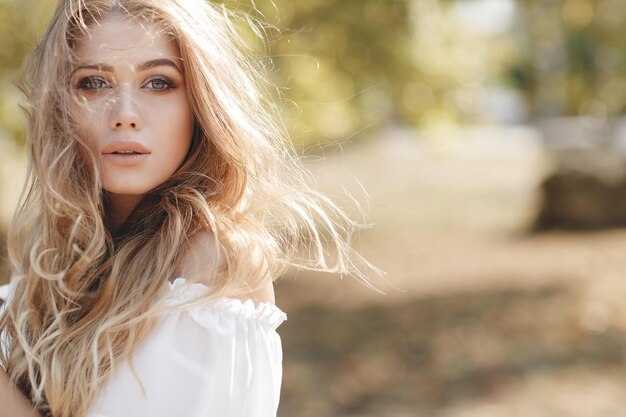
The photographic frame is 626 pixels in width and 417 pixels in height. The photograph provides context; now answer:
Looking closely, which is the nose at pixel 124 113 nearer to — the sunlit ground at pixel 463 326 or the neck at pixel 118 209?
the neck at pixel 118 209

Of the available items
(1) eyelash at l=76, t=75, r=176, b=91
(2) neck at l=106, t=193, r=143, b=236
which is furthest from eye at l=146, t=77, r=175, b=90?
(2) neck at l=106, t=193, r=143, b=236

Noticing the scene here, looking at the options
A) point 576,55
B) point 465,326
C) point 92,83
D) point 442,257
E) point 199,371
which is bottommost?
point 442,257

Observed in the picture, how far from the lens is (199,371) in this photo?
4.54ft

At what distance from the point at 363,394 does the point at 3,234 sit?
15.1ft

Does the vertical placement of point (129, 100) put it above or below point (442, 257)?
above

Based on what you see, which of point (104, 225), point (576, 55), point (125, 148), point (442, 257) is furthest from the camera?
point (576, 55)

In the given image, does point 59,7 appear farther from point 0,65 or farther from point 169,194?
point 0,65

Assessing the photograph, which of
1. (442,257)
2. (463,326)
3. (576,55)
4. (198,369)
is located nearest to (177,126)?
(198,369)

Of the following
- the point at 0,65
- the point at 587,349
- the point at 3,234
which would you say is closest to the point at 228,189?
the point at 0,65

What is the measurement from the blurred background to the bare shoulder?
2.03m

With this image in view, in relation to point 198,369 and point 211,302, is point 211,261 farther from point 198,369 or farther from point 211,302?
point 198,369

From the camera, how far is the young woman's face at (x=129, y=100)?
1.47 meters

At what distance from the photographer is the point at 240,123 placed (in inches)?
61.7

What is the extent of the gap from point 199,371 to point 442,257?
24.9 ft
